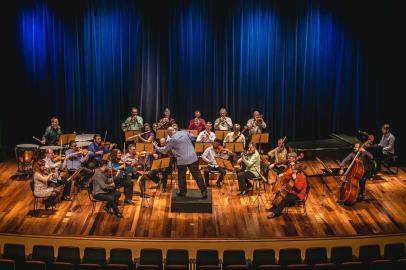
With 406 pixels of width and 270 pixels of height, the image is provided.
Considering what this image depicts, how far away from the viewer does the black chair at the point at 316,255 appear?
830 cm

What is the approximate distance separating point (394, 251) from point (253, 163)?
3.68 metres

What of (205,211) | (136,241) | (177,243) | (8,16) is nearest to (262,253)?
(177,243)

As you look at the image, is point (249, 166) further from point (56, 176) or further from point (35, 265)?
point (35, 265)

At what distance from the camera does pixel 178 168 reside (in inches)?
422

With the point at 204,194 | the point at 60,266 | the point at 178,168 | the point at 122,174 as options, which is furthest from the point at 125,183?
the point at 60,266

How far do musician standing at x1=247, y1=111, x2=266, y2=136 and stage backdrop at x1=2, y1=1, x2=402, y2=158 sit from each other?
3.39 ft

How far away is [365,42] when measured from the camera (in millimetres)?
14281

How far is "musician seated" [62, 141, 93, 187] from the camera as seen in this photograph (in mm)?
11570

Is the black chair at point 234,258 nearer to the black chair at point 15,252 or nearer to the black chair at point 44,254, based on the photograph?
the black chair at point 44,254

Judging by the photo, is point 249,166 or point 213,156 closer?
point 249,166

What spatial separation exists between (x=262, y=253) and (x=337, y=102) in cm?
721

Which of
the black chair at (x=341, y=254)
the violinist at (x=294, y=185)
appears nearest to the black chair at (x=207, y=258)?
the black chair at (x=341, y=254)

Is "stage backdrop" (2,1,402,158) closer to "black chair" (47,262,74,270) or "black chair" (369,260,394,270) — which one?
"black chair" (369,260,394,270)

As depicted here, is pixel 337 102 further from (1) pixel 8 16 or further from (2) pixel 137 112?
(1) pixel 8 16
